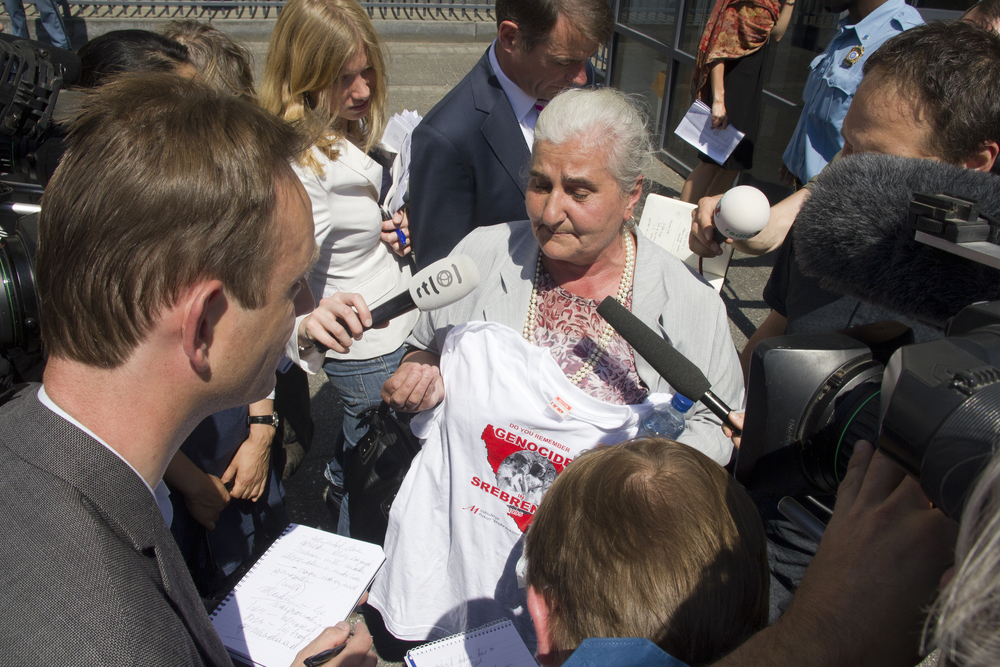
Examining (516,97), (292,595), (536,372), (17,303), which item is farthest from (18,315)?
(516,97)

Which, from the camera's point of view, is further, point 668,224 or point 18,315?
point 668,224

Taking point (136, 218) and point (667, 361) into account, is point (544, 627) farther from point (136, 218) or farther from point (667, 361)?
point (136, 218)

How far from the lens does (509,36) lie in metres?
2.41

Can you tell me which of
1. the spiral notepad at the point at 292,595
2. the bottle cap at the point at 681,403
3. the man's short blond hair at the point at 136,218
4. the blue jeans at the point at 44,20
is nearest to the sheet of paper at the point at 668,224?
the bottle cap at the point at 681,403

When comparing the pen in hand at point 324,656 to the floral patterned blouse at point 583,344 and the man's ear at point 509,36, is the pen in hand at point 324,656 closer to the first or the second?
the floral patterned blouse at point 583,344

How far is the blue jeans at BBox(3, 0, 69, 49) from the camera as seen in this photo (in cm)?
764

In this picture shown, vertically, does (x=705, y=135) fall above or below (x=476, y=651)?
above

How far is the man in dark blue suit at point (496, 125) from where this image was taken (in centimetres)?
228

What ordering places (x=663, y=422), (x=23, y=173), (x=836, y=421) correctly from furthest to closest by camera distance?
(x=23, y=173) < (x=663, y=422) < (x=836, y=421)

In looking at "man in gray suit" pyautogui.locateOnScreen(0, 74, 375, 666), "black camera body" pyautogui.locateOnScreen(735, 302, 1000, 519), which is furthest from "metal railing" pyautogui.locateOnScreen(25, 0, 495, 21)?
"black camera body" pyautogui.locateOnScreen(735, 302, 1000, 519)

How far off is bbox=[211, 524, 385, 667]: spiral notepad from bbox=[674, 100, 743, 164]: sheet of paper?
321 centimetres

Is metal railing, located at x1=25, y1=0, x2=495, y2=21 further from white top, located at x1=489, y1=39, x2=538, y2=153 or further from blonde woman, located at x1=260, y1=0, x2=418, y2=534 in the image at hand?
white top, located at x1=489, y1=39, x2=538, y2=153

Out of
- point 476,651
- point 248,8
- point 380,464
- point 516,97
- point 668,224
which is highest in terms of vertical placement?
point 516,97

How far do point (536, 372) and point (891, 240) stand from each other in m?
0.90
